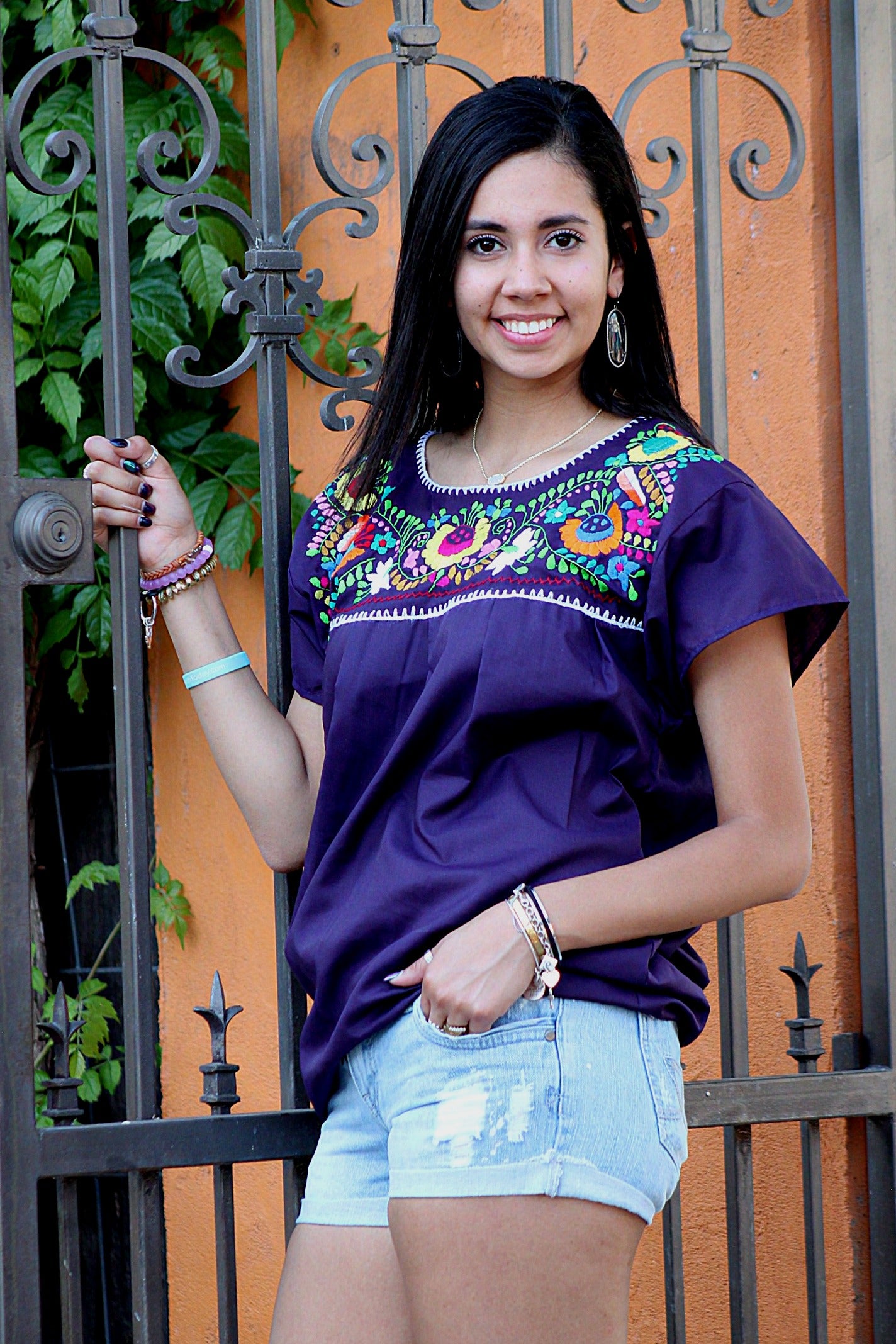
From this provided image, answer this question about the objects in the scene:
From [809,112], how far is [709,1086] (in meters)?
1.52

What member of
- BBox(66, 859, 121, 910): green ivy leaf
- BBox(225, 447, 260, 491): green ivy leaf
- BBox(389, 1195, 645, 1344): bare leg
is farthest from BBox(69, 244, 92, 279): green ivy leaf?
BBox(389, 1195, 645, 1344): bare leg

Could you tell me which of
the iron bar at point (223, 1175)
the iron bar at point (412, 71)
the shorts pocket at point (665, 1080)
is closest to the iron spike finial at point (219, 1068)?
the iron bar at point (223, 1175)

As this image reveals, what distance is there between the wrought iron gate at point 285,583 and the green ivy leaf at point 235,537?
3.22ft

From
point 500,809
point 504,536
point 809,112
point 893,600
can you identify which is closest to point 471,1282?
point 500,809

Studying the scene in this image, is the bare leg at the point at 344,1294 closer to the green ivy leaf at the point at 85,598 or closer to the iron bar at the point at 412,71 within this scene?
the iron bar at the point at 412,71

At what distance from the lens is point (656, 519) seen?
1.68m

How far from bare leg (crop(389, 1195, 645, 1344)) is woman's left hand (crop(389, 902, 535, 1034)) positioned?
0.58ft

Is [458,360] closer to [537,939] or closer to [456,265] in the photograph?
[456,265]

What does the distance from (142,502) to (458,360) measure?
0.44m

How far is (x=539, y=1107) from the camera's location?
1.52 m

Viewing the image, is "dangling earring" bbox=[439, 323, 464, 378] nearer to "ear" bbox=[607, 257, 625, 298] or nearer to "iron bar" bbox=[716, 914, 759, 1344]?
"ear" bbox=[607, 257, 625, 298]

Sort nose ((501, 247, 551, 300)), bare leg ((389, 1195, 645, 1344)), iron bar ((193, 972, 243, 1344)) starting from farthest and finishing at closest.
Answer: iron bar ((193, 972, 243, 1344)), nose ((501, 247, 551, 300)), bare leg ((389, 1195, 645, 1344))

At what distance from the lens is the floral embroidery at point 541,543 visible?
5.51 feet

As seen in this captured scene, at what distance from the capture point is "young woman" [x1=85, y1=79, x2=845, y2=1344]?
1.53 meters
